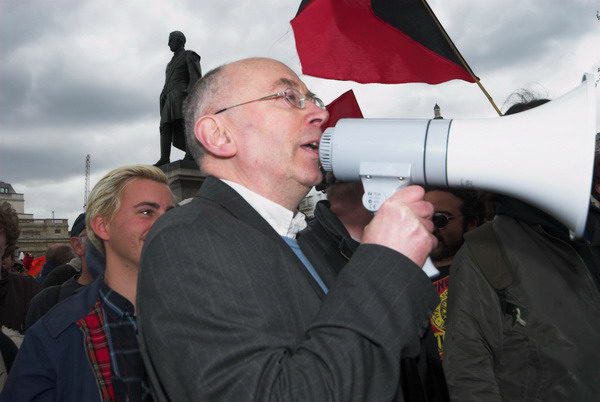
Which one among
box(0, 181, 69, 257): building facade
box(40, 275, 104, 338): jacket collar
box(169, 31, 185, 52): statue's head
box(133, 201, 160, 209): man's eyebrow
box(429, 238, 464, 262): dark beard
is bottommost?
box(0, 181, 69, 257): building facade

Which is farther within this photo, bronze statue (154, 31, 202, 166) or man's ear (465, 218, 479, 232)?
bronze statue (154, 31, 202, 166)

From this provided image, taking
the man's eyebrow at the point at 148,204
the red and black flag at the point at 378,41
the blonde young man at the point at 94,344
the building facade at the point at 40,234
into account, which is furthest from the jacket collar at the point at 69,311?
the building facade at the point at 40,234

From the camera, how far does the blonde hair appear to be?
99.9 inches

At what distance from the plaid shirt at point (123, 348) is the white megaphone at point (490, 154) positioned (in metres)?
1.14

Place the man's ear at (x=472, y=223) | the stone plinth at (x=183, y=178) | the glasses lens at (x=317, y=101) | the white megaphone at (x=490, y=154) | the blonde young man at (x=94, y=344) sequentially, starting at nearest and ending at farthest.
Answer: the white megaphone at (x=490, y=154), the glasses lens at (x=317, y=101), the blonde young man at (x=94, y=344), the man's ear at (x=472, y=223), the stone plinth at (x=183, y=178)

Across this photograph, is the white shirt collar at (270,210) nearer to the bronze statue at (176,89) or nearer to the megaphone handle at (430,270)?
the megaphone handle at (430,270)

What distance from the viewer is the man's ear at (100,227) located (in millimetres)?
2527

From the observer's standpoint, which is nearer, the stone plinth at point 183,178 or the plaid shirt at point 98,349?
the plaid shirt at point 98,349

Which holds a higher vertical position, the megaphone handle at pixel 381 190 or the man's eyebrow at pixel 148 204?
the megaphone handle at pixel 381 190

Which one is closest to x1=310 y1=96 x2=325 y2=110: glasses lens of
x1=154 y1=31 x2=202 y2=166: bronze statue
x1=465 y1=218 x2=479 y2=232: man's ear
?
x1=465 y1=218 x2=479 y2=232: man's ear

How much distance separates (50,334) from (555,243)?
1.98m

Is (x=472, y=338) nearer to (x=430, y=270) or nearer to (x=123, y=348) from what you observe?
(x=430, y=270)

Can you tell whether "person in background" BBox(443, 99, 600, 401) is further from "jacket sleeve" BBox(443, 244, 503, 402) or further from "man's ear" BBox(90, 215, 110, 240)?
"man's ear" BBox(90, 215, 110, 240)

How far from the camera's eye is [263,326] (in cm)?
103
